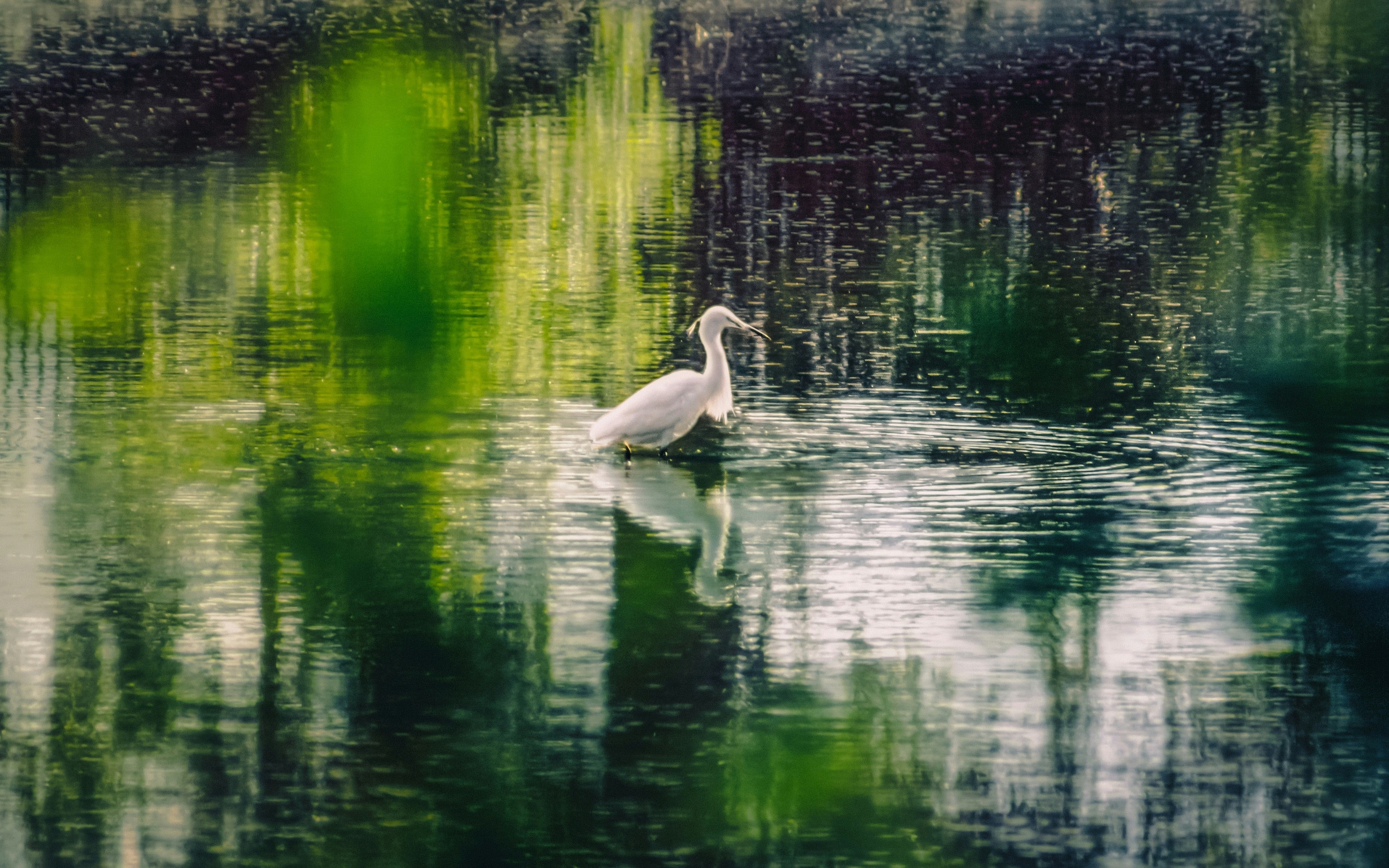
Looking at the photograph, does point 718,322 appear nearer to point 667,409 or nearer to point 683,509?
point 667,409

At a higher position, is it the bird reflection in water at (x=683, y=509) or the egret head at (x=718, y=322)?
the egret head at (x=718, y=322)

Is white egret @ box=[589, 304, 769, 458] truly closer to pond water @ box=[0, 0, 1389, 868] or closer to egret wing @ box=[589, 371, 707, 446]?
egret wing @ box=[589, 371, 707, 446]

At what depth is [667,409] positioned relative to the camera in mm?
9055

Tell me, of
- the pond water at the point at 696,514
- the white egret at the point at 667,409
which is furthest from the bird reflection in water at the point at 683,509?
the white egret at the point at 667,409

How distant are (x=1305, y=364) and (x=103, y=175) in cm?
1210

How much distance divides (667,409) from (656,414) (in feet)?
0.26

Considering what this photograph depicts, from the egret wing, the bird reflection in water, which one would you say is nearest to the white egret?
the egret wing

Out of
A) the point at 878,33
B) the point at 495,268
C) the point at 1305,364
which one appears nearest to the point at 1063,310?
the point at 1305,364

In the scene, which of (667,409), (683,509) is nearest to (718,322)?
(667,409)

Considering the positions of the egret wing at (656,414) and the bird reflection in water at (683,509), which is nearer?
the bird reflection in water at (683,509)

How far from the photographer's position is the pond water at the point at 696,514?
5438 millimetres

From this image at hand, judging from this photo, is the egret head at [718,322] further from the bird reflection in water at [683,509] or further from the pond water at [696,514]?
the bird reflection in water at [683,509]

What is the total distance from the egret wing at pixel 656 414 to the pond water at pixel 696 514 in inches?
8.9

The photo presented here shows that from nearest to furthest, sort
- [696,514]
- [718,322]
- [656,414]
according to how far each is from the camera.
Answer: [696,514]
[656,414]
[718,322]
